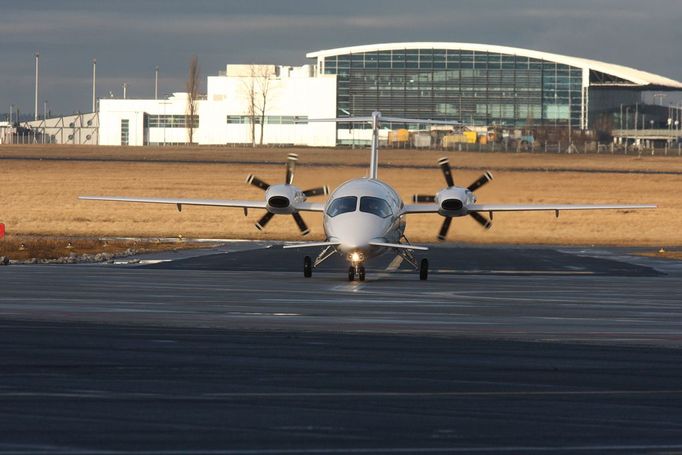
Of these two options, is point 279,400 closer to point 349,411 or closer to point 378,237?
point 349,411

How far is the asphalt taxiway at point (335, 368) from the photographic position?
12.5 meters

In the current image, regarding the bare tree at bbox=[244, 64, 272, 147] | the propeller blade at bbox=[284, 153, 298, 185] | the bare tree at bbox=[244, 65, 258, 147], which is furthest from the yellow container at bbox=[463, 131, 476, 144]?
the propeller blade at bbox=[284, 153, 298, 185]

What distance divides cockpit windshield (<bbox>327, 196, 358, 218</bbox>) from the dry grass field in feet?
46.9

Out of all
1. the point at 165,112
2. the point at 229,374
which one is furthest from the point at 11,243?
the point at 165,112

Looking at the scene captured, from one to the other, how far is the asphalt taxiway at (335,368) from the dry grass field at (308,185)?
81.5ft

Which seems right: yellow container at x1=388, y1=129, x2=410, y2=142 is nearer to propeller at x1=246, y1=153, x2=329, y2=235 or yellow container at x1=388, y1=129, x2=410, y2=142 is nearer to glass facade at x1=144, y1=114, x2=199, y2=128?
glass facade at x1=144, y1=114, x2=199, y2=128

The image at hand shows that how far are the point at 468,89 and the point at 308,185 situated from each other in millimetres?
119022

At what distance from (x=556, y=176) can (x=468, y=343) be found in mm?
80865

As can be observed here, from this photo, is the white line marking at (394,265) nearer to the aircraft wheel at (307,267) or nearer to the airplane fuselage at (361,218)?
the airplane fuselage at (361,218)

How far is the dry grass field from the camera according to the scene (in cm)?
7138

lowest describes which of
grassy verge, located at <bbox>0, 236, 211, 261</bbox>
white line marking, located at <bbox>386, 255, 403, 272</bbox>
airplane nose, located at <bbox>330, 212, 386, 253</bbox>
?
white line marking, located at <bbox>386, 255, 403, 272</bbox>

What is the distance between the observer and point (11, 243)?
54594mm

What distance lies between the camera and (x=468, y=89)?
169500 millimetres

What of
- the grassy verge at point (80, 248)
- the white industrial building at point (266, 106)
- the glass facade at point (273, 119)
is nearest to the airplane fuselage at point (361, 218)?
the grassy verge at point (80, 248)
